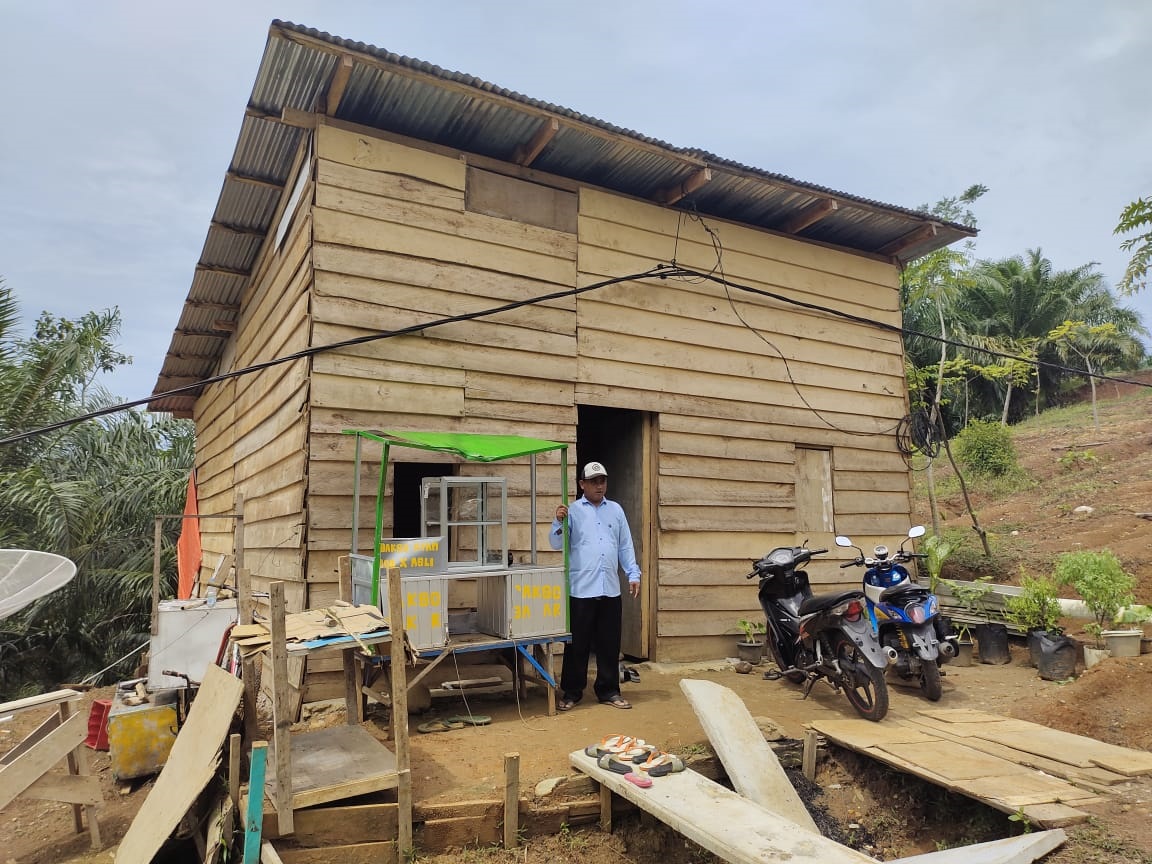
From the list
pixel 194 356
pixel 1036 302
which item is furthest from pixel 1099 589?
pixel 1036 302

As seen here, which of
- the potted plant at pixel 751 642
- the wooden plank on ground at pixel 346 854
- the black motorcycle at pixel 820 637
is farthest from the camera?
the potted plant at pixel 751 642

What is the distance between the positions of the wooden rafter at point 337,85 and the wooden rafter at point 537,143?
Answer: 173 centimetres

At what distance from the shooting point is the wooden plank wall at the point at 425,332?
6.21 meters

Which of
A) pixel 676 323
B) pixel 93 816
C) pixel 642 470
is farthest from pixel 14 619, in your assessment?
pixel 676 323

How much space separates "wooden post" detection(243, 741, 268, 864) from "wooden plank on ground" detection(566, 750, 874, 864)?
71.9 inches

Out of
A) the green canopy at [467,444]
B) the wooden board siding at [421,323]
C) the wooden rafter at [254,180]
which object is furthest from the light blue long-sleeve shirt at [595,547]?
the wooden rafter at [254,180]

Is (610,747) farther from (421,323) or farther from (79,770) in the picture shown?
(421,323)

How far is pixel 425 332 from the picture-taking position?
21.9 feet

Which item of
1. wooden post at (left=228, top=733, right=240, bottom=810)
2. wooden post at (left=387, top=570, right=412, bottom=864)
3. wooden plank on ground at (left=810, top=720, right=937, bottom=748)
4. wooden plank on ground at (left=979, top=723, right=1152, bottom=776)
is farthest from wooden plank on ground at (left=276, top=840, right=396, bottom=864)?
wooden plank on ground at (left=979, top=723, right=1152, bottom=776)

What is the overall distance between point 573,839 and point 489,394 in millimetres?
3861

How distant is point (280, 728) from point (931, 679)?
17.3 ft

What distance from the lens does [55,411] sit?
510 inches

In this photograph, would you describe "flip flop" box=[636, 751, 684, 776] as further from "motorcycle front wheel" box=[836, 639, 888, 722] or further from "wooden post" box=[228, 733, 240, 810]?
"wooden post" box=[228, 733, 240, 810]

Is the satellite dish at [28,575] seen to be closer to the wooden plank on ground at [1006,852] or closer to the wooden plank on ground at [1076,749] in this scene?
the wooden plank on ground at [1006,852]
